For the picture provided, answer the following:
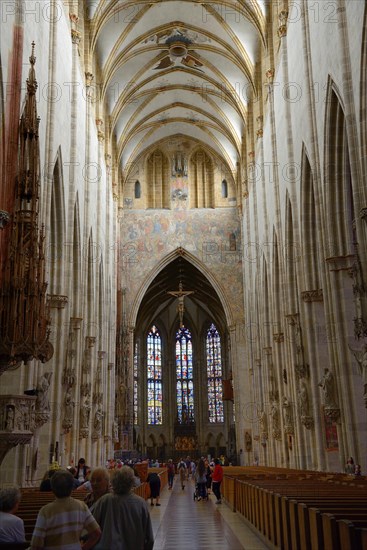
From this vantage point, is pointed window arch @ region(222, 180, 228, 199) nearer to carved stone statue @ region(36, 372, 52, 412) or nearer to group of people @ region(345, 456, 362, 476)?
carved stone statue @ region(36, 372, 52, 412)

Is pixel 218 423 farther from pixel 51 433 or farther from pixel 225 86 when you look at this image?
pixel 51 433

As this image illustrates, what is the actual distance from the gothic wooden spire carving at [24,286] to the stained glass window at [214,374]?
38.2 meters

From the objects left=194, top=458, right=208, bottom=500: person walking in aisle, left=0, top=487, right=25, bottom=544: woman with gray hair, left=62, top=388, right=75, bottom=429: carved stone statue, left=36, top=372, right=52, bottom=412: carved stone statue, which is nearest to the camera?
left=0, top=487, right=25, bottom=544: woman with gray hair

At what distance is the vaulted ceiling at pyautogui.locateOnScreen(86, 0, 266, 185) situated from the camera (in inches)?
1036

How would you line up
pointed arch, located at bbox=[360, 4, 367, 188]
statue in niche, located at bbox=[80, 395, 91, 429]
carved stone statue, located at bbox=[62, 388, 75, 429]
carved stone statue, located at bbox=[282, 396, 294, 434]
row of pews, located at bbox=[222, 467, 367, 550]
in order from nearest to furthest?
row of pews, located at bbox=[222, 467, 367, 550] → pointed arch, located at bbox=[360, 4, 367, 188] → carved stone statue, located at bbox=[62, 388, 75, 429] → carved stone statue, located at bbox=[282, 396, 294, 434] → statue in niche, located at bbox=[80, 395, 91, 429]

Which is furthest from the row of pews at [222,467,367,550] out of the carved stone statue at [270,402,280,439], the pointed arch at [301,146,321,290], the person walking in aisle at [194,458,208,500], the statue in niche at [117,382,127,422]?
the statue in niche at [117,382,127,422]

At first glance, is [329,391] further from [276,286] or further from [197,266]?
[197,266]

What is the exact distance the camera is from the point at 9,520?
13.9 feet

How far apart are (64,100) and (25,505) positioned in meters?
14.7

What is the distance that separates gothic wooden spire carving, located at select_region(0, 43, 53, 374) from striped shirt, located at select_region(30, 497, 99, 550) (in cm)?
568

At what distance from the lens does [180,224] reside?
116ft

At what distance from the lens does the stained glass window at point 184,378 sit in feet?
154

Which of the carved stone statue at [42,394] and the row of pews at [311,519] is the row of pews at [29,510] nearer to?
the row of pews at [311,519]

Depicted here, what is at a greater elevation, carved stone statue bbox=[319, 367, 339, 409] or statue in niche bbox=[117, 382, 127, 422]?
statue in niche bbox=[117, 382, 127, 422]
